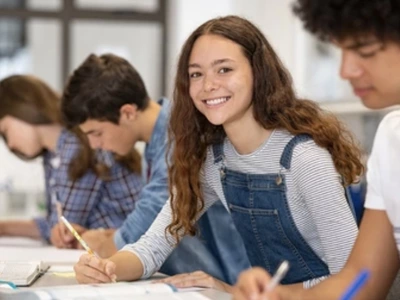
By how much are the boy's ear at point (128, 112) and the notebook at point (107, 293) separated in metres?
0.92

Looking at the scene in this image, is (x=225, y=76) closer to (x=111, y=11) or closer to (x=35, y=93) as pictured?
(x=35, y=93)

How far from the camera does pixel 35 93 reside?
9.04 ft

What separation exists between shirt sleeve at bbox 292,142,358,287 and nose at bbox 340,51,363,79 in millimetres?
536

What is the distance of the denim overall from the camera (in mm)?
1718

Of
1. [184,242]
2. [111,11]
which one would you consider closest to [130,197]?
[184,242]

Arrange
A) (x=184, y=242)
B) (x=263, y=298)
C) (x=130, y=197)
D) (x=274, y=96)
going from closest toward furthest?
(x=263, y=298) → (x=274, y=96) → (x=184, y=242) → (x=130, y=197)

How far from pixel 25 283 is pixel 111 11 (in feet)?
14.2

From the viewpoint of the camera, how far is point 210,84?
69.4 inches

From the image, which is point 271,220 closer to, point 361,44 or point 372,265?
point 372,265

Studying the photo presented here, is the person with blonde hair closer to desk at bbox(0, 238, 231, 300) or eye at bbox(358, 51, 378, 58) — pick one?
desk at bbox(0, 238, 231, 300)

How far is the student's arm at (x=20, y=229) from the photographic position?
2.77 metres

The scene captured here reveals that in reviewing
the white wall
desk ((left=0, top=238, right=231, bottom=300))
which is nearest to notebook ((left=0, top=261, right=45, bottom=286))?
desk ((left=0, top=238, right=231, bottom=300))

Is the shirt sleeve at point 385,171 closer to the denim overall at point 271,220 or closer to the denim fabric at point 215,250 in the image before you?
the denim overall at point 271,220

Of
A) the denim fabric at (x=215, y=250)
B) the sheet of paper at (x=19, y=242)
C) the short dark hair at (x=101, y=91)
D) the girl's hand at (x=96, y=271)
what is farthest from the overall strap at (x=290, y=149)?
the sheet of paper at (x=19, y=242)
